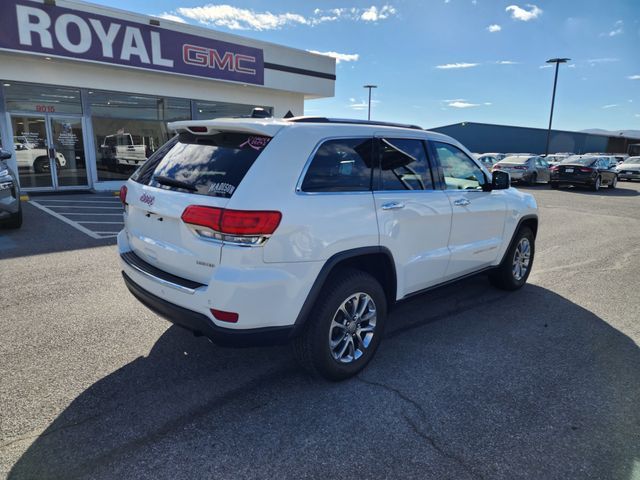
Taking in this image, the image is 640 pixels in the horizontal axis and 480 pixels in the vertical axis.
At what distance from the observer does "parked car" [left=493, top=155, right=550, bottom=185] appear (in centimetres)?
2131

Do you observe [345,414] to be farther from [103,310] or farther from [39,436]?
[103,310]

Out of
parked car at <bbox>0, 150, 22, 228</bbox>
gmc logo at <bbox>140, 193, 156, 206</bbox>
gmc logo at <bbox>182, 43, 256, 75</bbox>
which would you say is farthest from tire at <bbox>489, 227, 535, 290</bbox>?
gmc logo at <bbox>182, 43, 256, 75</bbox>

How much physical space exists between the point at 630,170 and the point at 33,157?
29485mm

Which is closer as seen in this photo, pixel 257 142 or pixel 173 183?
pixel 257 142

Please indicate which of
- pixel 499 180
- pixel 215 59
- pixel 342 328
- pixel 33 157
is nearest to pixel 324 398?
pixel 342 328

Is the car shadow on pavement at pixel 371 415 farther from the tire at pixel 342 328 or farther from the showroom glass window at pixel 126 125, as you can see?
the showroom glass window at pixel 126 125

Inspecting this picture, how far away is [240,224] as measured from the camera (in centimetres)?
257

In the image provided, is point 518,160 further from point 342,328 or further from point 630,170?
point 342,328

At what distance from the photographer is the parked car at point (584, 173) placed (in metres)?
19.5

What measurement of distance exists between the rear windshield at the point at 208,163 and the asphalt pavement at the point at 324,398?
4.67 feet

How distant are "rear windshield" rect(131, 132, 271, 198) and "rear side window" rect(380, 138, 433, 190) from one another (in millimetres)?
1070

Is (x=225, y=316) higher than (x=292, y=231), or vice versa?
(x=292, y=231)

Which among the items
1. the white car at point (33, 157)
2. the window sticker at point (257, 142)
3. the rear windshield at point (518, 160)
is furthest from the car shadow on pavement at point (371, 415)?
the rear windshield at point (518, 160)

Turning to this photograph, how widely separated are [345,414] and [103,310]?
112 inches
